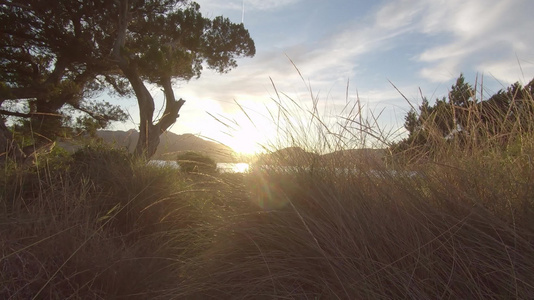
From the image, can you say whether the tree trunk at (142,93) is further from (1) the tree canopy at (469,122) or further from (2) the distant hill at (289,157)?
(1) the tree canopy at (469,122)

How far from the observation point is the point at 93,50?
10.1 meters

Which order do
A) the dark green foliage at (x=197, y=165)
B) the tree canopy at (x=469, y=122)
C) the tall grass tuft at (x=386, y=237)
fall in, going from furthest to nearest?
1. the dark green foliage at (x=197, y=165)
2. the tree canopy at (x=469, y=122)
3. the tall grass tuft at (x=386, y=237)

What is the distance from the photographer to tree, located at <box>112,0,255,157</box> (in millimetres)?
9430

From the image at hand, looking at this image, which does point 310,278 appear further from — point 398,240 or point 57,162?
point 57,162

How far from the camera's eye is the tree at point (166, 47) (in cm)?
943

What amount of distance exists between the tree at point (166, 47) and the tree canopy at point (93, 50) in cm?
3

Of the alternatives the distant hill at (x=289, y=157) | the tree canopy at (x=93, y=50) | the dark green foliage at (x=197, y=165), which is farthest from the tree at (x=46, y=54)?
the distant hill at (x=289, y=157)

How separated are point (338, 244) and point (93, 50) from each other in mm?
10241

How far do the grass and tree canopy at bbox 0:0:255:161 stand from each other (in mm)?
6604

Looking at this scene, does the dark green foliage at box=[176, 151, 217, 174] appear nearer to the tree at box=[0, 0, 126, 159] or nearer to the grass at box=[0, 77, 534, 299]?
the grass at box=[0, 77, 534, 299]

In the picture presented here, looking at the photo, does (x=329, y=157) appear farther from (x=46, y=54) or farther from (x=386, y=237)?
(x=46, y=54)

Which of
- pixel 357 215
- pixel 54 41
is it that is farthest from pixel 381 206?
pixel 54 41

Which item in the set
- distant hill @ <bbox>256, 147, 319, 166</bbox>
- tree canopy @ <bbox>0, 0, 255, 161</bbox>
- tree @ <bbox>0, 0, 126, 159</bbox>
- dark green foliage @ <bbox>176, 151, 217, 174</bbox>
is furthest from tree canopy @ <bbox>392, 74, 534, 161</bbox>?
tree @ <bbox>0, 0, 126, 159</bbox>

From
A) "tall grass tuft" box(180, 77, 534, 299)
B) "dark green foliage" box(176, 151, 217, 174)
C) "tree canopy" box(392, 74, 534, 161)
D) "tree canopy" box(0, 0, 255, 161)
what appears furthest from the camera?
"tree canopy" box(0, 0, 255, 161)
